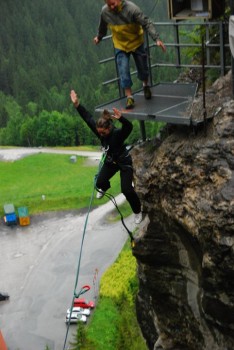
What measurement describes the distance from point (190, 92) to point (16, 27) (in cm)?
14794

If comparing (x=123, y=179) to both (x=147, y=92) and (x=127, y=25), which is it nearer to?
(x=147, y=92)

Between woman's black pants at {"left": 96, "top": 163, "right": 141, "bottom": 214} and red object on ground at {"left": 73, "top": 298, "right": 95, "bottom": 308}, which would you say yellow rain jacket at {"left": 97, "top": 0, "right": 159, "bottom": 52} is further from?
red object on ground at {"left": 73, "top": 298, "right": 95, "bottom": 308}

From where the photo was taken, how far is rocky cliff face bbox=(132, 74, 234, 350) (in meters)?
9.51

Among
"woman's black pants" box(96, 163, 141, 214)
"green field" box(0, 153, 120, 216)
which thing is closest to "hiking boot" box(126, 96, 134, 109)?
"woman's black pants" box(96, 163, 141, 214)

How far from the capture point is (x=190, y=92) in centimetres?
1291

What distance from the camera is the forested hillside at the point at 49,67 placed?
319ft

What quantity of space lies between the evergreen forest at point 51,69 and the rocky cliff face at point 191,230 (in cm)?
6509

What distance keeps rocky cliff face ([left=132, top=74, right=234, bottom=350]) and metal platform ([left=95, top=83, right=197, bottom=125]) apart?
1.12 feet

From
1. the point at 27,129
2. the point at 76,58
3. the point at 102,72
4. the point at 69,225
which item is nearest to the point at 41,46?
the point at 76,58

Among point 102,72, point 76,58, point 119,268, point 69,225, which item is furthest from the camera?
point 76,58


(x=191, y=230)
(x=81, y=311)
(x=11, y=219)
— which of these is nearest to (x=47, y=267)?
(x=81, y=311)

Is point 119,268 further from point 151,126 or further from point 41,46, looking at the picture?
point 41,46

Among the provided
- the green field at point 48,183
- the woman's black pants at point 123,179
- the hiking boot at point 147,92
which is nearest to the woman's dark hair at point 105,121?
the woman's black pants at point 123,179

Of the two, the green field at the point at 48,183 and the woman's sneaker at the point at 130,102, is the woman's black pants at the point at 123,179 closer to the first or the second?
the woman's sneaker at the point at 130,102
